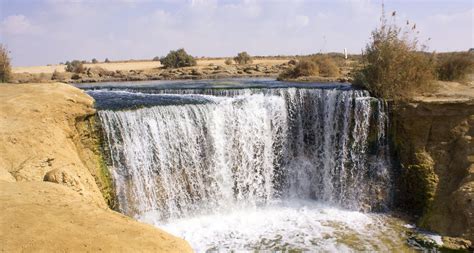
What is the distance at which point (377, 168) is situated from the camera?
11516 millimetres

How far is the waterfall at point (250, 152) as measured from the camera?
10.4 meters

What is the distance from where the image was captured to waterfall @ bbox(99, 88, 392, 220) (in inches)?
410

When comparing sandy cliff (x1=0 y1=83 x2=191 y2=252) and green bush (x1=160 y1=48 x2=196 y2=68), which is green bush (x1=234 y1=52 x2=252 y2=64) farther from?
sandy cliff (x1=0 y1=83 x2=191 y2=252)

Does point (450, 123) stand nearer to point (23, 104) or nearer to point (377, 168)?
point (377, 168)

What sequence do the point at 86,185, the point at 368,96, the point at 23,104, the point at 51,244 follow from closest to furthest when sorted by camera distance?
the point at 51,244 → the point at 86,185 → the point at 23,104 → the point at 368,96

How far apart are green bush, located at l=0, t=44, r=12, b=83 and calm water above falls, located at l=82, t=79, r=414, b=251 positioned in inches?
314

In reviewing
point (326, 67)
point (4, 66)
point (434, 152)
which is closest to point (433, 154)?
point (434, 152)

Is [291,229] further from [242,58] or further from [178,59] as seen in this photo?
[242,58]

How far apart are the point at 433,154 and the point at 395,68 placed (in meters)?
2.87

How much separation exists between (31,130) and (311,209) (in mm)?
7127

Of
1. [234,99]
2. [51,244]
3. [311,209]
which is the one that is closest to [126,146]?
[234,99]

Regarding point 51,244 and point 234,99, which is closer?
point 51,244

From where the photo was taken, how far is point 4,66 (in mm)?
18344

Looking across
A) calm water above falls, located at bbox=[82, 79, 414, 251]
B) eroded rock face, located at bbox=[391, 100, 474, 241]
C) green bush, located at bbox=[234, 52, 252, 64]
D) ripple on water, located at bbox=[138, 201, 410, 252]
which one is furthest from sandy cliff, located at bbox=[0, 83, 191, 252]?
green bush, located at bbox=[234, 52, 252, 64]
